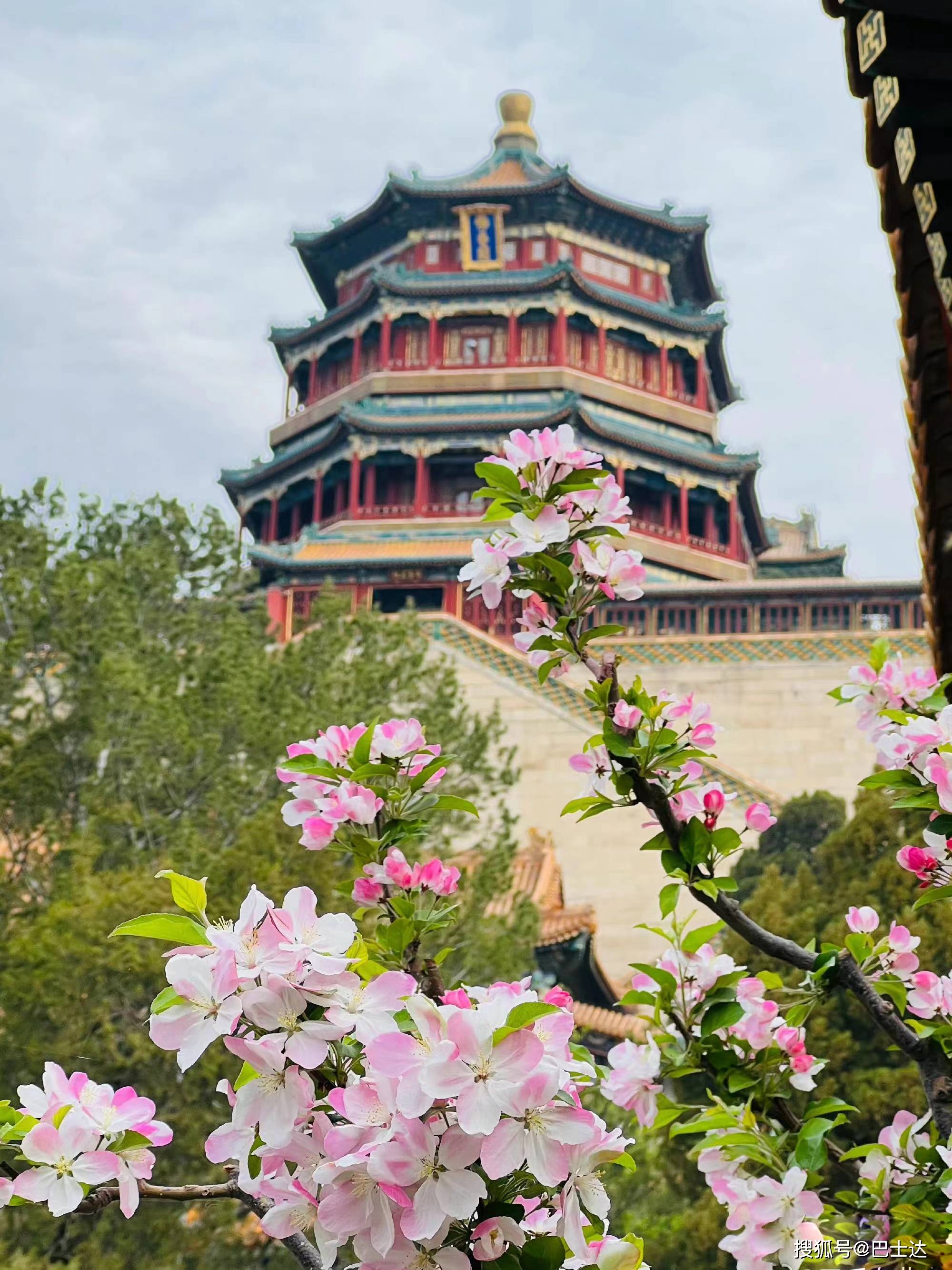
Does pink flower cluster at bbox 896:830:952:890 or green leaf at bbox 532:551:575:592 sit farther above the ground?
green leaf at bbox 532:551:575:592

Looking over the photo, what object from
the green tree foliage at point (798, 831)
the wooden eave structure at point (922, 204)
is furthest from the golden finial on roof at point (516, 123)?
the wooden eave structure at point (922, 204)

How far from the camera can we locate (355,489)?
85.8 ft

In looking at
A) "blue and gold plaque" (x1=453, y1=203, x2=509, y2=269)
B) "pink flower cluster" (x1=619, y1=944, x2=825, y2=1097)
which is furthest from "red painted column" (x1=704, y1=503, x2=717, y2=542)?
"pink flower cluster" (x1=619, y1=944, x2=825, y2=1097)

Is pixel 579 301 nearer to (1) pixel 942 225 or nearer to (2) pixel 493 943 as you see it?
(2) pixel 493 943

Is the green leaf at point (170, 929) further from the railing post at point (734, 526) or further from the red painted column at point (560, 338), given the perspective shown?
the railing post at point (734, 526)

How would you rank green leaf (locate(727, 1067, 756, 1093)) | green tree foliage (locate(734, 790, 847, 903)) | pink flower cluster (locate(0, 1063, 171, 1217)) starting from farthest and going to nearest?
green tree foliage (locate(734, 790, 847, 903)) < green leaf (locate(727, 1067, 756, 1093)) < pink flower cluster (locate(0, 1063, 171, 1217))

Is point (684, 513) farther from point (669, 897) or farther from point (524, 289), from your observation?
point (669, 897)

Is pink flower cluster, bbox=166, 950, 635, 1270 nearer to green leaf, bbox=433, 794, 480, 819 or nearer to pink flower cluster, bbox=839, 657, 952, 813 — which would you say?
green leaf, bbox=433, 794, 480, 819

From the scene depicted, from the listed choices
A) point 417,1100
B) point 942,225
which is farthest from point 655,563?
point 417,1100

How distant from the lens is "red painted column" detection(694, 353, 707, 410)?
28984 millimetres

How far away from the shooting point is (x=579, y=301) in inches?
1082

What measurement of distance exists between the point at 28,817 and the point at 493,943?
3386 mm

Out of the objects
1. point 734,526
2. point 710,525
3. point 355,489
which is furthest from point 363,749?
point 734,526

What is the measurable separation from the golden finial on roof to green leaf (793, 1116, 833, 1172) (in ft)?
99.1
